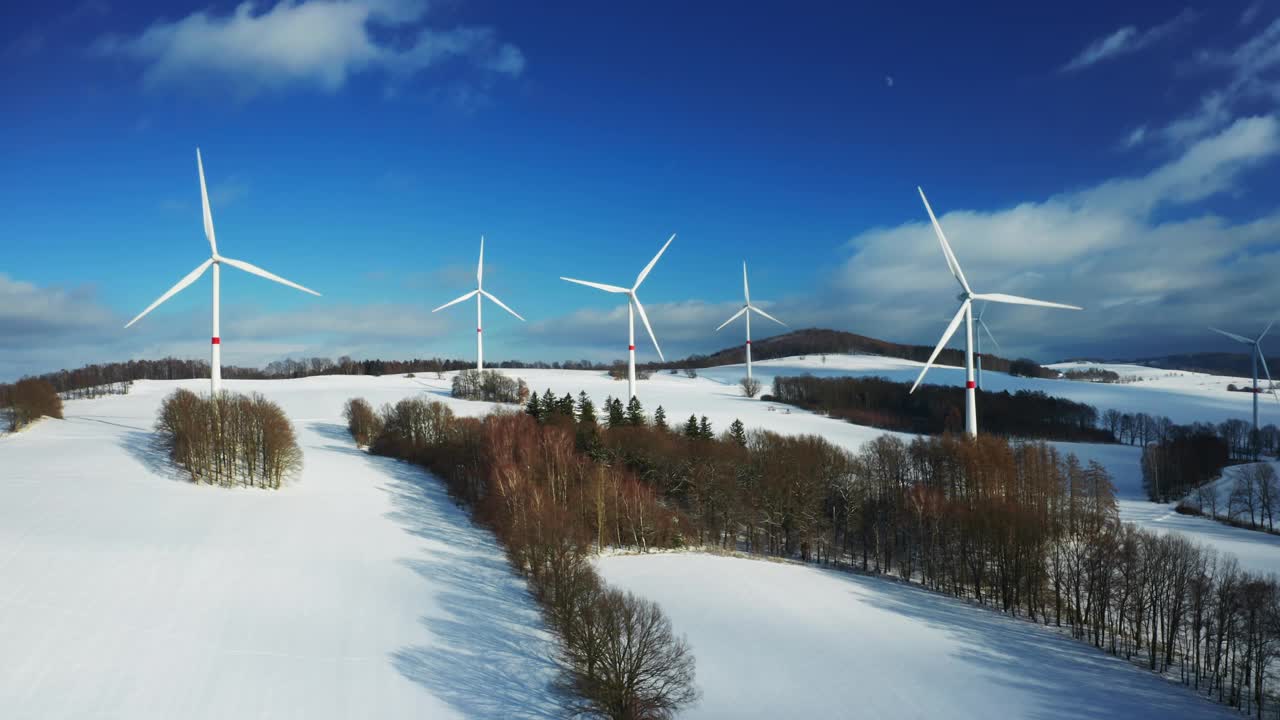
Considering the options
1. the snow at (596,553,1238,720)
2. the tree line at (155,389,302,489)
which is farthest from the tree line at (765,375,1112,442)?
the tree line at (155,389,302,489)

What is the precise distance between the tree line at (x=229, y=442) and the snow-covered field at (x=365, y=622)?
9.28 feet

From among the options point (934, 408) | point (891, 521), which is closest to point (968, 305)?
point (891, 521)

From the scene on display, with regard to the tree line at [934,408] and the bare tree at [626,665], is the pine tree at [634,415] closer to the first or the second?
the bare tree at [626,665]

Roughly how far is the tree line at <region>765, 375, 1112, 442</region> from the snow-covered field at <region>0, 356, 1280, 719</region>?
71796 mm

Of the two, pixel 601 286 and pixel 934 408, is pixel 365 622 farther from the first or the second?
pixel 934 408

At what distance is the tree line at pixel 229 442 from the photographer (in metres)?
61.5

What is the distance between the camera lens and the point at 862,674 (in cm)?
3278

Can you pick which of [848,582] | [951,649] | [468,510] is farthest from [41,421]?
[951,649]

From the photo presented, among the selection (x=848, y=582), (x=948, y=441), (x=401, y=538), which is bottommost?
(x=848, y=582)

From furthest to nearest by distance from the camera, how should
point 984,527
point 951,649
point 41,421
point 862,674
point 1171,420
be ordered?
point 1171,420, point 41,421, point 984,527, point 951,649, point 862,674

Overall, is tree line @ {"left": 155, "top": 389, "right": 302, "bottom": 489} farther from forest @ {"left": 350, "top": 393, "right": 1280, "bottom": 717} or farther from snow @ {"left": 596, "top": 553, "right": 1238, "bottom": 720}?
snow @ {"left": 596, "top": 553, "right": 1238, "bottom": 720}

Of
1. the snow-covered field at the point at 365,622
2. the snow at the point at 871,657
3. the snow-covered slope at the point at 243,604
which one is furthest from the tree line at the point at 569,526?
the snow at the point at 871,657

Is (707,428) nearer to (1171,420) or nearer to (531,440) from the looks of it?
(531,440)

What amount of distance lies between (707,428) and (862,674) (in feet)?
185
